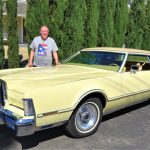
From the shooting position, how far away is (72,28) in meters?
9.77

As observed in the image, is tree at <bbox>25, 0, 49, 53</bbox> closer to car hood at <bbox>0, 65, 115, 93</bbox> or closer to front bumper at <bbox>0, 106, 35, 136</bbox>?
car hood at <bbox>0, 65, 115, 93</bbox>

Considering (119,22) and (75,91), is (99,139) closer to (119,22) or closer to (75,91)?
(75,91)

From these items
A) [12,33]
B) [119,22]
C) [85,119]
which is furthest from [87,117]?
[119,22]

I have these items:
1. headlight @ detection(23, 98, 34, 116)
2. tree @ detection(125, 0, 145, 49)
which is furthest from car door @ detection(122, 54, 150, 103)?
tree @ detection(125, 0, 145, 49)

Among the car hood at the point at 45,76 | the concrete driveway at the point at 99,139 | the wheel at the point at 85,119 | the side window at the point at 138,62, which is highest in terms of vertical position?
the side window at the point at 138,62

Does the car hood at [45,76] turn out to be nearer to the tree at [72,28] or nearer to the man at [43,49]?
the man at [43,49]

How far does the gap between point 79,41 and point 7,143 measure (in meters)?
5.95

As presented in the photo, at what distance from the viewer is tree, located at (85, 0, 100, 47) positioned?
10.8 m

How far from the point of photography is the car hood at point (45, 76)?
444cm

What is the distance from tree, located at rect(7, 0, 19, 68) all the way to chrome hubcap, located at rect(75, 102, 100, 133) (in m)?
5.61

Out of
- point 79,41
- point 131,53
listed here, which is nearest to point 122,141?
point 131,53

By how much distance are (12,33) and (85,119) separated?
19.0 feet

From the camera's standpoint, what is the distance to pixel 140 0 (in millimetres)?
14047

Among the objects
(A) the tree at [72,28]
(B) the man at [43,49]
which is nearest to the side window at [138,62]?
(B) the man at [43,49]
